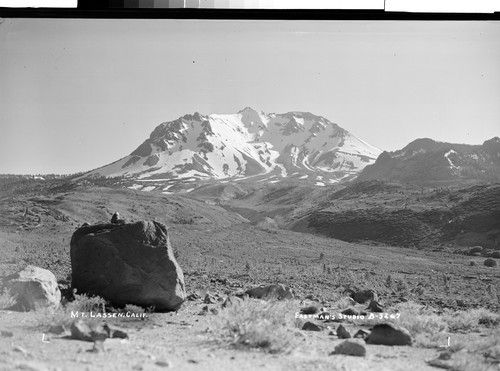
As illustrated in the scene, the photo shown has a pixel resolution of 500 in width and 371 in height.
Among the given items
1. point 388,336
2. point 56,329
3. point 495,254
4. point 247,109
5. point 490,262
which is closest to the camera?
point 56,329

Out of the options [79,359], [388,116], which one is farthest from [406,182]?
[79,359]

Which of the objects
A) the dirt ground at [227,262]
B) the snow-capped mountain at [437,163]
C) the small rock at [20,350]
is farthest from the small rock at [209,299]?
the snow-capped mountain at [437,163]

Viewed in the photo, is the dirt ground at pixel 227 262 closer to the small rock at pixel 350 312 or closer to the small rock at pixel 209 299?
the small rock at pixel 209 299

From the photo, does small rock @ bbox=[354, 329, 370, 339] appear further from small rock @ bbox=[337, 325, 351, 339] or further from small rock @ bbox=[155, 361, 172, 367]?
small rock @ bbox=[155, 361, 172, 367]

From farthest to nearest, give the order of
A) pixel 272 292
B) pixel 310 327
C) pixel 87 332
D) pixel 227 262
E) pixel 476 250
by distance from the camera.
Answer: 1. pixel 476 250
2. pixel 227 262
3. pixel 272 292
4. pixel 310 327
5. pixel 87 332

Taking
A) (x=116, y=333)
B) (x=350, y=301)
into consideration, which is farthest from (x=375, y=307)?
(x=116, y=333)

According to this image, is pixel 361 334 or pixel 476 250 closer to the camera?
pixel 361 334

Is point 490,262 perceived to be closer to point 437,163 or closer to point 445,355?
point 437,163

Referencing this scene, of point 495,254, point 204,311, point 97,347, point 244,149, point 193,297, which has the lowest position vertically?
point 193,297

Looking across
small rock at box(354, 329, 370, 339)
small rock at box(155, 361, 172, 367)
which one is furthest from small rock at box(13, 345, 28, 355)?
small rock at box(354, 329, 370, 339)
